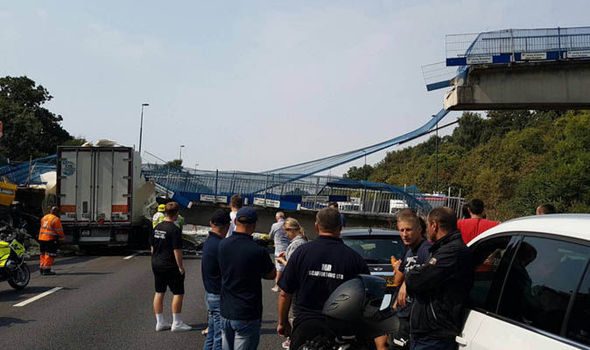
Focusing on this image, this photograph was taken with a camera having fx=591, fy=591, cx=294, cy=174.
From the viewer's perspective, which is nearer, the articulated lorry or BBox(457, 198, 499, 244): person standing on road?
BBox(457, 198, 499, 244): person standing on road

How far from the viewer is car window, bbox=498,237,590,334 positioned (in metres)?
2.91

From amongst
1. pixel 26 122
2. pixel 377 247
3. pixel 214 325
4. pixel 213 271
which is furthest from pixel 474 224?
pixel 26 122

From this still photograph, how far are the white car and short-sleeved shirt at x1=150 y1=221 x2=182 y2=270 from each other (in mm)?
4776

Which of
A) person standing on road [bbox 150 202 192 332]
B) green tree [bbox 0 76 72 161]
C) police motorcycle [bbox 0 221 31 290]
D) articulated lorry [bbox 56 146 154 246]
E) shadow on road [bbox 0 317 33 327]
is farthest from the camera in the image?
green tree [bbox 0 76 72 161]

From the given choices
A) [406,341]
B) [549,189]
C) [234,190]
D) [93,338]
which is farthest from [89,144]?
[549,189]

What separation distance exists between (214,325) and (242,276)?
144cm

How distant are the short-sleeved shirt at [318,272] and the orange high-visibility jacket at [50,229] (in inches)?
448

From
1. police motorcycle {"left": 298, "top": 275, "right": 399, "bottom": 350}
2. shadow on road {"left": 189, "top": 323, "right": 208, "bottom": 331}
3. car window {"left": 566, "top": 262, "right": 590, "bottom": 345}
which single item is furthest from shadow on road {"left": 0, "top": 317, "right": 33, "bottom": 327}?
car window {"left": 566, "top": 262, "right": 590, "bottom": 345}

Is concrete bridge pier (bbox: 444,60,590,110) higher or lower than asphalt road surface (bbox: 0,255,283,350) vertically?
higher

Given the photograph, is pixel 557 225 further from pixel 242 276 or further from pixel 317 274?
pixel 242 276

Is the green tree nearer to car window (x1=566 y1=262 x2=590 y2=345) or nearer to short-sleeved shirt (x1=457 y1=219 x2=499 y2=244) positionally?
short-sleeved shirt (x1=457 y1=219 x2=499 y2=244)

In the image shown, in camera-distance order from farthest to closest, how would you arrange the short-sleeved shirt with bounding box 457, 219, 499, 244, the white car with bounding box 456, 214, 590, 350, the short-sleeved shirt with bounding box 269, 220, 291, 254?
the short-sleeved shirt with bounding box 269, 220, 291, 254 → the short-sleeved shirt with bounding box 457, 219, 499, 244 → the white car with bounding box 456, 214, 590, 350

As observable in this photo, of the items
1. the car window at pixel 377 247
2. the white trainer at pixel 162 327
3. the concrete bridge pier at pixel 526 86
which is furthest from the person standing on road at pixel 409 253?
the concrete bridge pier at pixel 526 86

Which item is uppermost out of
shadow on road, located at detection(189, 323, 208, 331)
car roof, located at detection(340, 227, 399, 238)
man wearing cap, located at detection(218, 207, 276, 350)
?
car roof, located at detection(340, 227, 399, 238)
